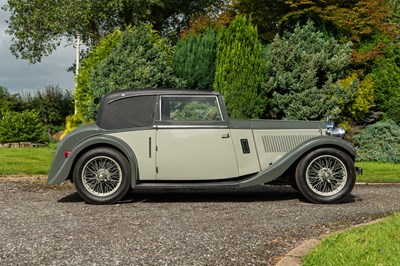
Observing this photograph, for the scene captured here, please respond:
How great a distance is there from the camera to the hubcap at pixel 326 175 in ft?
24.8

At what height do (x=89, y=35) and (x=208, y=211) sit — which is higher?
(x=89, y=35)

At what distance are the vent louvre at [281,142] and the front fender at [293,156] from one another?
0.29 m

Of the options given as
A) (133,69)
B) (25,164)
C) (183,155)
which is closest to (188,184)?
(183,155)

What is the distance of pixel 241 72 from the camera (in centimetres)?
1652

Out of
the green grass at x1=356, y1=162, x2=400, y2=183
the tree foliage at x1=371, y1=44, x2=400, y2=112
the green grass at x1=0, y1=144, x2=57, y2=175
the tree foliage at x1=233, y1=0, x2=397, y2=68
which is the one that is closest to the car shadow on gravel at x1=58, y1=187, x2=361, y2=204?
the green grass at x1=356, y1=162, x2=400, y2=183

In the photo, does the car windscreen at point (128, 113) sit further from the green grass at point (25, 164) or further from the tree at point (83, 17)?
the tree at point (83, 17)

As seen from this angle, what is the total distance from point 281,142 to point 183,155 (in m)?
1.53

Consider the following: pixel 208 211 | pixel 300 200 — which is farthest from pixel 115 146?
pixel 300 200

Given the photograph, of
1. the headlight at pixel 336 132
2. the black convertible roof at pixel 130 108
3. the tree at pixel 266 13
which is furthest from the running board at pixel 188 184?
the tree at pixel 266 13

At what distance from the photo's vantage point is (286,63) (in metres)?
17.3

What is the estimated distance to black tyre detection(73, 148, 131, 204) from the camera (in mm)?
7410

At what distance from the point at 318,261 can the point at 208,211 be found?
2.71 metres

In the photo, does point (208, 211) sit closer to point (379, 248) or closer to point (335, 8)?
point (379, 248)

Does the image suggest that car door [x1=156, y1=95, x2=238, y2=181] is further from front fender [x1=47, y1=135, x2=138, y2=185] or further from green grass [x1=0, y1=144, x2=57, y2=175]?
green grass [x1=0, y1=144, x2=57, y2=175]
